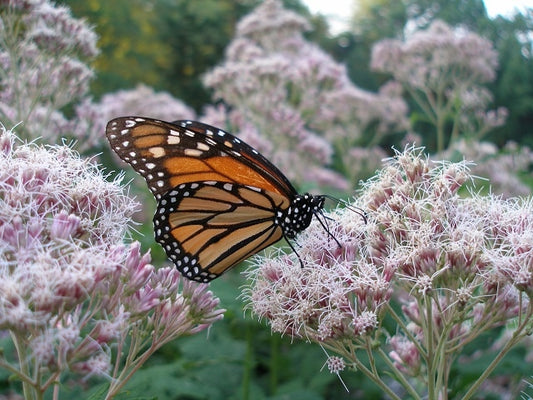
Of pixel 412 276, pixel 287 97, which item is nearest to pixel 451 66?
pixel 287 97

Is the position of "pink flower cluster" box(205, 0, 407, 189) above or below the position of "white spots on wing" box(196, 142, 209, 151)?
above

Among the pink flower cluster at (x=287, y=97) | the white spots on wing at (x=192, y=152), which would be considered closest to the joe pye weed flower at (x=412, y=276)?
the white spots on wing at (x=192, y=152)

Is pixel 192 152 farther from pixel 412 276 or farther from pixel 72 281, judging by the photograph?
pixel 412 276

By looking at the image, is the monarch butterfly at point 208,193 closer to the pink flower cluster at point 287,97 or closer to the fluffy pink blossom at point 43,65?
the fluffy pink blossom at point 43,65

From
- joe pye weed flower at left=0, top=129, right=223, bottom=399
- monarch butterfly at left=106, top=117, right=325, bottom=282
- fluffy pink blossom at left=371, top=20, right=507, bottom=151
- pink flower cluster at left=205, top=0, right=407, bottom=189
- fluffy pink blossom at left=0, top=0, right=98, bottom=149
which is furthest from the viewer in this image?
fluffy pink blossom at left=371, top=20, right=507, bottom=151

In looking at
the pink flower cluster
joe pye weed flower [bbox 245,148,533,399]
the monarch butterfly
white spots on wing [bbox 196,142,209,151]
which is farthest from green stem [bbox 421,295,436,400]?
the pink flower cluster

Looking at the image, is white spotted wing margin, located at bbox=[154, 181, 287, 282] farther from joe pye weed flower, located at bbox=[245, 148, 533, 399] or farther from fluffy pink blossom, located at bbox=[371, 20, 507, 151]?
fluffy pink blossom, located at bbox=[371, 20, 507, 151]

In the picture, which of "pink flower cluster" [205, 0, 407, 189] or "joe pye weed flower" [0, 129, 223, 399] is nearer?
"joe pye weed flower" [0, 129, 223, 399]

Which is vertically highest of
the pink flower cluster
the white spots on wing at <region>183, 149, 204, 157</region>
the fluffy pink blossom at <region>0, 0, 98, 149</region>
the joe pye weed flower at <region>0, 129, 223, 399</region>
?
Answer: the pink flower cluster
